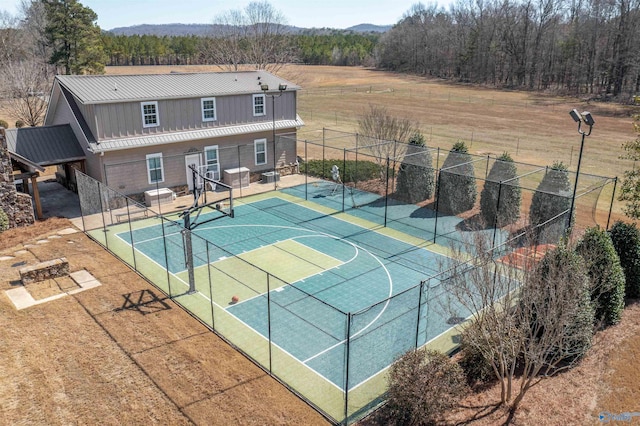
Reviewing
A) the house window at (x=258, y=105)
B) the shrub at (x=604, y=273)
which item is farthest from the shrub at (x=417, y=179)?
the shrub at (x=604, y=273)

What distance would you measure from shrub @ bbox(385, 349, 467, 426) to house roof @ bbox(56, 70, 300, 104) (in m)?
18.9

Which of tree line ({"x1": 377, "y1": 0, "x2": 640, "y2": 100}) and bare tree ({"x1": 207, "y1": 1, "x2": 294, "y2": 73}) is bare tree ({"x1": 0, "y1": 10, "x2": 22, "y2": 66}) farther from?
tree line ({"x1": 377, "y1": 0, "x2": 640, "y2": 100})

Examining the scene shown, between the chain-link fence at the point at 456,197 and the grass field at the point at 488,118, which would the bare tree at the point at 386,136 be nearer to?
the chain-link fence at the point at 456,197

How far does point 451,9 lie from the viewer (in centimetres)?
12406

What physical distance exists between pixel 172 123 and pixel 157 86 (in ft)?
6.83

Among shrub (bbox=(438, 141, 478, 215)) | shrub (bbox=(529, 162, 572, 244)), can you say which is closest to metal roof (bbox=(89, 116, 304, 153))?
Answer: shrub (bbox=(438, 141, 478, 215))

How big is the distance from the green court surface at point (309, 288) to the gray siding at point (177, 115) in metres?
4.87

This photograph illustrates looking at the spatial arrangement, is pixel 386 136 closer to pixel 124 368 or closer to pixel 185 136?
pixel 185 136

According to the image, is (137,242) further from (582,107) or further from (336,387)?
(582,107)

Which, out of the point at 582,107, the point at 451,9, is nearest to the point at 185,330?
the point at 582,107

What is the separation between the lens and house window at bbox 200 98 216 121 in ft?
86.9

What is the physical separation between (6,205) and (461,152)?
21526mm

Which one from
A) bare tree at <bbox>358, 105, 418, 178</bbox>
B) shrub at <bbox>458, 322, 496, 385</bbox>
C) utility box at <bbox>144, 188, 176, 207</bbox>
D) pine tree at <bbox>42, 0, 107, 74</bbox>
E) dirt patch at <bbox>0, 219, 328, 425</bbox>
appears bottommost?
→ dirt patch at <bbox>0, 219, 328, 425</bbox>

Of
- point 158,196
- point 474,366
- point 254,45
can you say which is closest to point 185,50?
point 254,45
